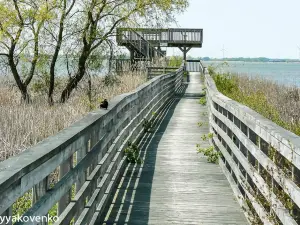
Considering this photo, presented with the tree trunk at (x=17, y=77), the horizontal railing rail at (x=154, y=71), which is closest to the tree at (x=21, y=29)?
the tree trunk at (x=17, y=77)

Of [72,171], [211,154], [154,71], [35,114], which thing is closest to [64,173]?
[72,171]

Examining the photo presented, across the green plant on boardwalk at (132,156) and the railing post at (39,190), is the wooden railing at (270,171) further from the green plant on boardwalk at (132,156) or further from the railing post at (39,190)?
the green plant on boardwalk at (132,156)

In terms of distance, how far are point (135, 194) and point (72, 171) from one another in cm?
220

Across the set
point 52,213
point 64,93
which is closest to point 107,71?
point 64,93

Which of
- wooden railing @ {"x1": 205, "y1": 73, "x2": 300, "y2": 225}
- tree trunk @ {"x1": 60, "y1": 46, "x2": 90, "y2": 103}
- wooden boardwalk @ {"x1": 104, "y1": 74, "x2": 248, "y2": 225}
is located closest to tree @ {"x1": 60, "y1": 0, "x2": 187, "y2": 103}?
tree trunk @ {"x1": 60, "y1": 46, "x2": 90, "y2": 103}

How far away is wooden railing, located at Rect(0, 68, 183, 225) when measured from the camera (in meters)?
2.35

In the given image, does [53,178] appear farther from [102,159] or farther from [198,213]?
[198,213]

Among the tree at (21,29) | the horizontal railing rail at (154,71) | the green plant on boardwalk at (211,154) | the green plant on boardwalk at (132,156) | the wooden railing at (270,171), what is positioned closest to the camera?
the wooden railing at (270,171)

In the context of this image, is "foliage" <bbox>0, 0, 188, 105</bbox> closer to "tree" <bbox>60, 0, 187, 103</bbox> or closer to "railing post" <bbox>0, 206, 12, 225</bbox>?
"tree" <bbox>60, 0, 187, 103</bbox>

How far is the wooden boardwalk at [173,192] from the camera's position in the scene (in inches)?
193

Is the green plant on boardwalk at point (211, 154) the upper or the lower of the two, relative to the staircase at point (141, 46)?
lower

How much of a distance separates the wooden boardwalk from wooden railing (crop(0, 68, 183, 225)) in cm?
24

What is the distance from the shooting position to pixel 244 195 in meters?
5.36

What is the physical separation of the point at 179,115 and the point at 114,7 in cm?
774
